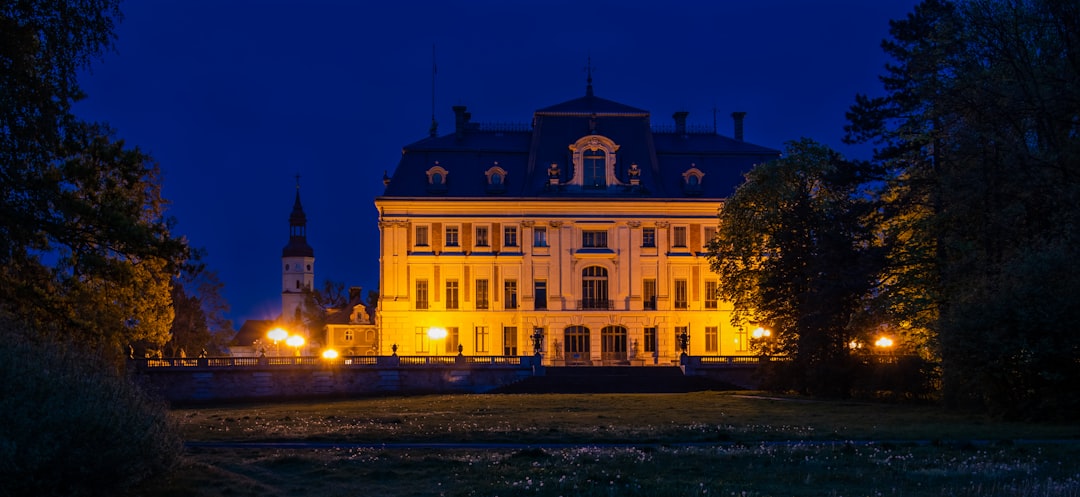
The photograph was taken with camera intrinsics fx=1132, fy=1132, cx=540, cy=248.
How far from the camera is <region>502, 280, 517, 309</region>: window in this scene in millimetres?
71125

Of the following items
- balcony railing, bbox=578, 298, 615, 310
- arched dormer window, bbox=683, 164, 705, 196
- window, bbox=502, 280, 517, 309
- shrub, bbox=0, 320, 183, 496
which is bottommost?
shrub, bbox=0, 320, 183, 496

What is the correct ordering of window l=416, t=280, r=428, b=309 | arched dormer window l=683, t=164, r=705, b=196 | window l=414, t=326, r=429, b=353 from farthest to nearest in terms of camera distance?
arched dormer window l=683, t=164, r=705, b=196 < window l=416, t=280, r=428, b=309 < window l=414, t=326, r=429, b=353

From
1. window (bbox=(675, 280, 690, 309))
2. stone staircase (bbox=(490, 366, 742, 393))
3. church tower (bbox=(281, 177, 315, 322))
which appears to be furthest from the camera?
church tower (bbox=(281, 177, 315, 322))

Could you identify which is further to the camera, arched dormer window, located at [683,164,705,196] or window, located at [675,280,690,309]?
arched dormer window, located at [683,164,705,196]

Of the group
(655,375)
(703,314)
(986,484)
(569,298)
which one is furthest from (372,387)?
(986,484)

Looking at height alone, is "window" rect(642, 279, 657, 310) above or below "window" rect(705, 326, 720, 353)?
above

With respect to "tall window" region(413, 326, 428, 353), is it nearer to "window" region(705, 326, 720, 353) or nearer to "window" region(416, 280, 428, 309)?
"window" region(416, 280, 428, 309)

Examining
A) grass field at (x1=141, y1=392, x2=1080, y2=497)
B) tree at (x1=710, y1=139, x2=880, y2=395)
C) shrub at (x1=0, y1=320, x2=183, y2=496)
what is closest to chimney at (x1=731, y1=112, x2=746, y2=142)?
tree at (x1=710, y1=139, x2=880, y2=395)

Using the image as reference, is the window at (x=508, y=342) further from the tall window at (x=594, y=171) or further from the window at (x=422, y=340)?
the tall window at (x=594, y=171)

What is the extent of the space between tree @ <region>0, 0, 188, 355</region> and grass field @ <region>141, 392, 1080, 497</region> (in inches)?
160

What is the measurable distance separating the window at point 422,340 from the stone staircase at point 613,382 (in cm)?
1465

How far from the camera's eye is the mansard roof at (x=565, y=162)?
71.2 meters

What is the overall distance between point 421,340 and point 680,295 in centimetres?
1654

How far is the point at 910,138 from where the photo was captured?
38.9 m
